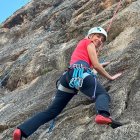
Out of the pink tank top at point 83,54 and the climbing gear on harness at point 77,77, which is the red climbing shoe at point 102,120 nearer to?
the climbing gear on harness at point 77,77

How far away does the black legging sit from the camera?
28.9 ft

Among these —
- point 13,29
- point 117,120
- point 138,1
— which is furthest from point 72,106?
point 13,29

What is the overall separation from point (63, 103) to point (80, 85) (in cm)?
91

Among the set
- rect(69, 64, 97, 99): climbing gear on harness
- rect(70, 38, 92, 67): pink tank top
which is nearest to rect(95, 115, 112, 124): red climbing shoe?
rect(69, 64, 97, 99): climbing gear on harness

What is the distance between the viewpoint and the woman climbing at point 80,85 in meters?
9.26

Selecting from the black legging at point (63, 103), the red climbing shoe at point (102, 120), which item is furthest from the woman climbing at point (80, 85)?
the red climbing shoe at point (102, 120)

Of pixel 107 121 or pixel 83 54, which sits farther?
pixel 83 54

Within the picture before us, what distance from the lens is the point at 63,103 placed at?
10008 millimetres

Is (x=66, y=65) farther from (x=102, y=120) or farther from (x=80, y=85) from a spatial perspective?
(x=102, y=120)

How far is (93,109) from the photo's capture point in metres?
9.31

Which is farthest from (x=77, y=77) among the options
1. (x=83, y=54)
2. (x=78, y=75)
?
(x=83, y=54)

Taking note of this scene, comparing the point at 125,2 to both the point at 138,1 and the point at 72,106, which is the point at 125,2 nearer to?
the point at 138,1

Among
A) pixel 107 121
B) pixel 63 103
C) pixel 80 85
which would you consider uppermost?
pixel 80 85

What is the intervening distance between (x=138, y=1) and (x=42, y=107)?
5508mm
